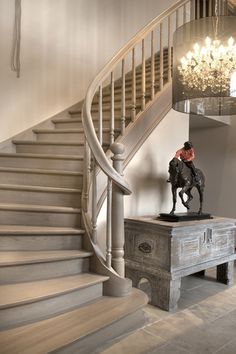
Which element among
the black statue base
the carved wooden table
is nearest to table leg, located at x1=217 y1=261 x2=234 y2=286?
the carved wooden table

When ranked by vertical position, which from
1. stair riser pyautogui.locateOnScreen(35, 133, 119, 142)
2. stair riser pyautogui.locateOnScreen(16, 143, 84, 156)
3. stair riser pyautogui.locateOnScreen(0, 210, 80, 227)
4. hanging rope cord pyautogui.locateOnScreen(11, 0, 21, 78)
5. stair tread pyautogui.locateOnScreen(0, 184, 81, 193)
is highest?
hanging rope cord pyautogui.locateOnScreen(11, 0, 21, 78)

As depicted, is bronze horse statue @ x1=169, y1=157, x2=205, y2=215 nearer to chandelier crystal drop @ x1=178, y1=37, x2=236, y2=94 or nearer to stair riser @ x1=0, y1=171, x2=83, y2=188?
chandelier crystal drop @ x1=178, y1=37, x2=236, y2=94

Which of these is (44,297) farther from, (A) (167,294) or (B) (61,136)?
(B) (61,136)

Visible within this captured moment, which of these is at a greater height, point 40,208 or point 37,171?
point 37,171

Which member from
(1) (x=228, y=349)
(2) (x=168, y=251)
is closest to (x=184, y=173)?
(2) (x=168, y=251)

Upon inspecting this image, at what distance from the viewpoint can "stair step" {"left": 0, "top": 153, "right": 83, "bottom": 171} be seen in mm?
3010

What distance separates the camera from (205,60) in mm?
2664

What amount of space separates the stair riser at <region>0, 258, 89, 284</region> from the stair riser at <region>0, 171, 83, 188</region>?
0.80m

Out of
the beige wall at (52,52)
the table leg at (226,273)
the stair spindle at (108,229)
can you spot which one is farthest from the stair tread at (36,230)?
the table leg at (226,273)

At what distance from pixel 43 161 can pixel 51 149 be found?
0.25 m

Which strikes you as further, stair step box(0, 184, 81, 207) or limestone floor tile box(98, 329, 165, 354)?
stair step box(0, 184, 81, 207)

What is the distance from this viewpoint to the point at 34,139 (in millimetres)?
3729

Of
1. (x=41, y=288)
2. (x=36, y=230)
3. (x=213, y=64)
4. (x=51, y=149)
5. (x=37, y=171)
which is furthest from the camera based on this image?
(x=51, y=149)

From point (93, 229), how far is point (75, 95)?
247cm
